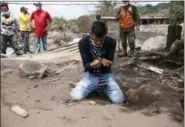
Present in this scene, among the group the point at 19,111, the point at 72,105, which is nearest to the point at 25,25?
the point at 72,105

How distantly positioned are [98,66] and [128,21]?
2.96 meters

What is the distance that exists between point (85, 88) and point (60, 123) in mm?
942

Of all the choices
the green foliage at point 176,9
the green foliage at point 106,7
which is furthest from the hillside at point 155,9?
the green foliage at point 106,7

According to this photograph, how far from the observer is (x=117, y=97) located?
489 cm

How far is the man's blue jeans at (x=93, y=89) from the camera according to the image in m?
4.87

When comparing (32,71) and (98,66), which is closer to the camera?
(98,66)

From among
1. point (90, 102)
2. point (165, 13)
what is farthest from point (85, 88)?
point (165, 13)

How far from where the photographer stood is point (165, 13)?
34.2 feet

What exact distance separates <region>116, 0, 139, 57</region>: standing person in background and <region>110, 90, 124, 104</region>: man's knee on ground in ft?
9.35

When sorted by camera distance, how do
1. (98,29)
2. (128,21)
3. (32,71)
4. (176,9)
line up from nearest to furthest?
(98,29) < (32,71) < (128,21) < (176,9)

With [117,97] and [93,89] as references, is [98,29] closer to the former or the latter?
[93,89]

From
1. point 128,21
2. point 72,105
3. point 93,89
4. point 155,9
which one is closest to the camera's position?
point 72,105

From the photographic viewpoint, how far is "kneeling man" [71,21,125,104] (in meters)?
4.91

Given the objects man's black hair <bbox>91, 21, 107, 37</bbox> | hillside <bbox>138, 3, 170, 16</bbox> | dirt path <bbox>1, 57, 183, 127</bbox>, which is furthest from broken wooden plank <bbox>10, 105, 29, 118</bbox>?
hillside <bbox>138, 3, 170, 16</bbox>
